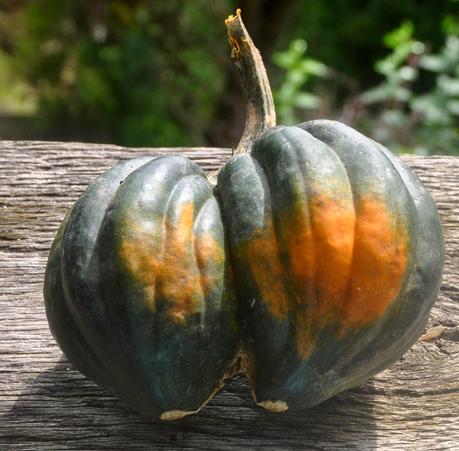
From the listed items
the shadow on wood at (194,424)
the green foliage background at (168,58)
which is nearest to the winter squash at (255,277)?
the shadow on wood at (194,424)

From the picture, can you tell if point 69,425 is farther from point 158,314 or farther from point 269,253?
point 269,253

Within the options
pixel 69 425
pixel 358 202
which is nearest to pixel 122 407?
pixel 69 425

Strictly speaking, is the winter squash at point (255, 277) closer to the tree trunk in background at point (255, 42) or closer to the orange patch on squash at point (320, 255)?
the orange patch on squash at point (320, 255)

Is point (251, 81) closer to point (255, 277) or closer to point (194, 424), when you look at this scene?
point (255, 277)

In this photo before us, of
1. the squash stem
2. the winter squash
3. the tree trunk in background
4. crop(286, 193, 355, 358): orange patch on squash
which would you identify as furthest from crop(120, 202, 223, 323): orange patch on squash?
the tree trunk in background

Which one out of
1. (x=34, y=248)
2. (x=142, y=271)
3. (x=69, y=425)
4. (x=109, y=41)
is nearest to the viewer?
(x=142, y=271)

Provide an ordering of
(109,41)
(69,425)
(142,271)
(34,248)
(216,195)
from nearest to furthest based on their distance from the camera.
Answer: (142,271) → (216,195) → (69,425) → (34,248) → (109,41)

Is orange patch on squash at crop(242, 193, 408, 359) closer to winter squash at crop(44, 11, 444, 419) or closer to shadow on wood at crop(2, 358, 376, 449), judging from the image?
winter squash at crop(44, 11, 444, 419)

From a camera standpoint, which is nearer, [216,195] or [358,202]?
[358,202]
